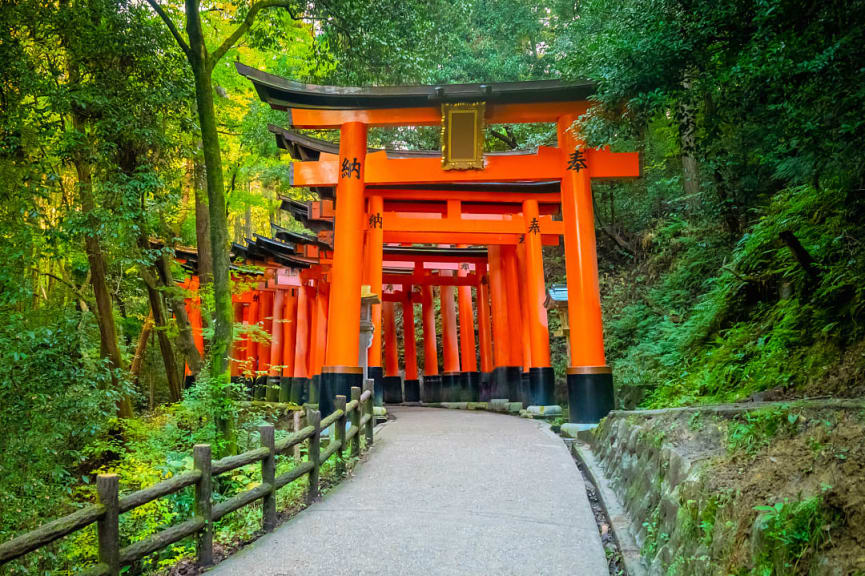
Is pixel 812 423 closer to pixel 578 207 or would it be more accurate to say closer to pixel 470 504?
pixel 470 504

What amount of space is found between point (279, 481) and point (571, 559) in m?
2.67

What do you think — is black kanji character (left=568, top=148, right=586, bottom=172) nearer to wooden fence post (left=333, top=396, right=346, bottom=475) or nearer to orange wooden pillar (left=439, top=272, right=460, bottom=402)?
wooden fence post (left=333, top=396, right=346, bottom=475)

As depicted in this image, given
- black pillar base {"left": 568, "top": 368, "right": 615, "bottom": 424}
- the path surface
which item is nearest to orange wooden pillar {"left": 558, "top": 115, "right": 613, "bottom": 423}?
black pillar base {"left": 568, "top": 368, "right": 615, "bottom": 424}

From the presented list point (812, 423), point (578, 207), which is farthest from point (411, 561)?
point (578, 207)

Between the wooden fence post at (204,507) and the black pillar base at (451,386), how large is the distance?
54.3 ft

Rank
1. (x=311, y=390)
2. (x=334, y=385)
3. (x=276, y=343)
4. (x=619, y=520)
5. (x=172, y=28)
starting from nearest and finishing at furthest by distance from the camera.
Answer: (x=619, y=520), (x=172, y=28), (x=334, y=385), (x=311, y=390), (x=276, y=343)

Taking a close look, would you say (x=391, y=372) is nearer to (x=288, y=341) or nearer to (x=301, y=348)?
(x=301, y=348)

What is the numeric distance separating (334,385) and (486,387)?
10.3 m

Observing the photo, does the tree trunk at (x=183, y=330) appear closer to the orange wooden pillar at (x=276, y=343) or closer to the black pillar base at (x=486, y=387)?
the black pillar base at (x=486, y=387)

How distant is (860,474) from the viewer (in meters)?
2.61

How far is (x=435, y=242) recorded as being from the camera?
15.9 m

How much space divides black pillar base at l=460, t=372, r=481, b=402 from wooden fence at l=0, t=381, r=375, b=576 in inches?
564

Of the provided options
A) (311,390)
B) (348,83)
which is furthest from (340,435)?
(311,390)

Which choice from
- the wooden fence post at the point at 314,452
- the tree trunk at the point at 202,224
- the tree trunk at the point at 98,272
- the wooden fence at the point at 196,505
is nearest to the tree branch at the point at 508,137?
the tree trunk at the point at 202,224
